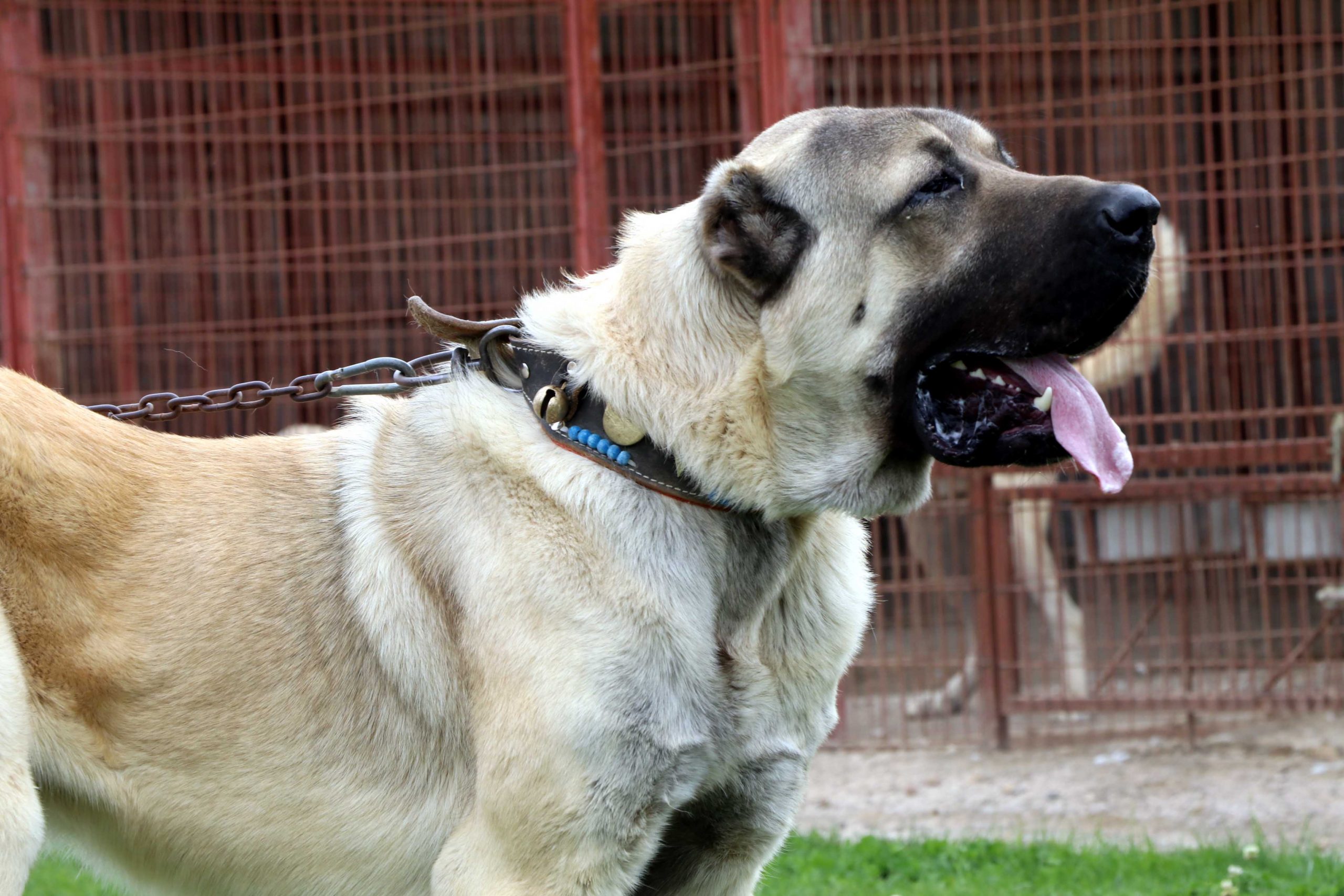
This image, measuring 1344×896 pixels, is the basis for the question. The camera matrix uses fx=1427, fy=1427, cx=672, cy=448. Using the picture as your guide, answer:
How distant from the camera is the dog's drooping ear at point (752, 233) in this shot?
2.52 metres

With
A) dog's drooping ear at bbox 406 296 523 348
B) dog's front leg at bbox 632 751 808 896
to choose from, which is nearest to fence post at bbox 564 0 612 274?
dog's drooping ear at bbox 406 296 523 348

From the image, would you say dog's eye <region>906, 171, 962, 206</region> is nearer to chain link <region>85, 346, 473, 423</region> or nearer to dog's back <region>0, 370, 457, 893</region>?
chain link <region>85, 346, 473, 423</region>

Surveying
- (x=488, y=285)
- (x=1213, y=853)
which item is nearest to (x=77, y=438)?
(x=1213, y=853)

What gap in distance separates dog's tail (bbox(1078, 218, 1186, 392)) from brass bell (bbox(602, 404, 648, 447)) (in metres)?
3.43

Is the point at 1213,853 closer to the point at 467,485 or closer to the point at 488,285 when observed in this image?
the point at 467,485

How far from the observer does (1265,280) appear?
5.59 metres

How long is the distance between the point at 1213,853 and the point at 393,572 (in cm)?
277

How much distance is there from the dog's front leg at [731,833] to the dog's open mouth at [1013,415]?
0.63 m

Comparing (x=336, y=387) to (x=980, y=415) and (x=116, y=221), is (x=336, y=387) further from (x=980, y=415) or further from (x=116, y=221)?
(x=116, y=221)

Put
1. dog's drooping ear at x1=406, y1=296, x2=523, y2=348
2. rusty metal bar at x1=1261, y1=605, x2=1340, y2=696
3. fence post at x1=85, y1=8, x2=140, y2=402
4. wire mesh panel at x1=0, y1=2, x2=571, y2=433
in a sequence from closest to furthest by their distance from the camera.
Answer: dog's drooping ear at x1=406, y1=296, x2=523, y2=348 → rusty metal bar at x1=1261, y1=605, x2=1340, y2=696 → wire mesh panel at x1=0, y1=2, x2=571, y2=433 → fence post at x1=85, y1=8, x2=140, y2=402

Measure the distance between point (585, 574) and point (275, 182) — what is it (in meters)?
4.30

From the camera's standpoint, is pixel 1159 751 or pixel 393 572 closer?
pixel 393 572

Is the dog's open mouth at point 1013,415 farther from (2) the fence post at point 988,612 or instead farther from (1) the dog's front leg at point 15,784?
(2) the fence post at point 988,612

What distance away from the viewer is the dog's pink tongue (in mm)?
2422
